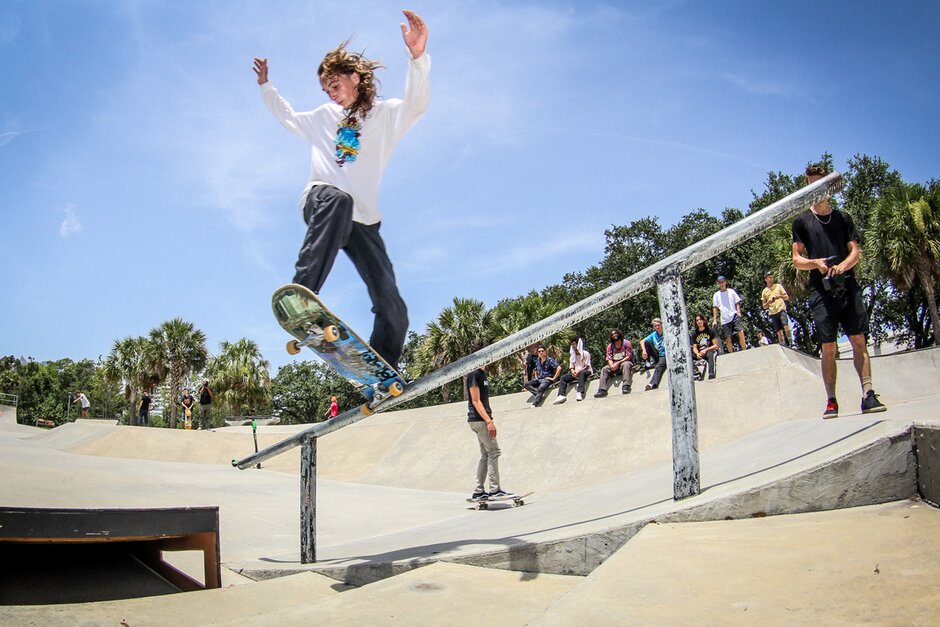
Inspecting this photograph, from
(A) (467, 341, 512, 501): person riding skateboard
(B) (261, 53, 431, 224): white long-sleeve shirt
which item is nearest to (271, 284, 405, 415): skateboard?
(B) (261, 53, 431, 224): white long-sleeve shirt

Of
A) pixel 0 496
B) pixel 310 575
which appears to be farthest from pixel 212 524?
pixel 0 496

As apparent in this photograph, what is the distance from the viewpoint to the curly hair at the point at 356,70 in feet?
10.6

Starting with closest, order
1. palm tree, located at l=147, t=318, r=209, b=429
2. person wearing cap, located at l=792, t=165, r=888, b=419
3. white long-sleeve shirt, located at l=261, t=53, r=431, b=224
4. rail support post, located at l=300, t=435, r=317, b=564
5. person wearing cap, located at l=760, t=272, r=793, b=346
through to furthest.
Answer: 1. white long-sleeve shirt, located at l=261, t=53, r=431, b=224
2. rail support post, located at l=300, t=435, r=317, b=564
3. person wearing cap, located at l=792, t=165, r=888, b=419
4. person wearing cap, located at l=760, t=272, r=793, b=346
5. palm tree, located at l=147, t=318, r=209, b=429

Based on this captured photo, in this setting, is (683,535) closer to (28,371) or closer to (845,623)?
(845,623)

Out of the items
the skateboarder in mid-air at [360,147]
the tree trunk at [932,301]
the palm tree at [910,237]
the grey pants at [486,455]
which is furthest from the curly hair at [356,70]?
the tree trunk at [932,301]

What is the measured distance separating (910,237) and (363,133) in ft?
66.2

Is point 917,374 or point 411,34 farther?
point 917,374

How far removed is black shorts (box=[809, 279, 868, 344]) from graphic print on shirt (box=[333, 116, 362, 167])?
117 inches

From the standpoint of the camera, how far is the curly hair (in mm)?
3232

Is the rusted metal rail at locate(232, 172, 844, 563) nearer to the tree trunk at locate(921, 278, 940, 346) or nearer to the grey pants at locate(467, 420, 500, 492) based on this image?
the grey pants at locate(467, 420, 500, 492)

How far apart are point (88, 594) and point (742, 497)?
2.96 meters

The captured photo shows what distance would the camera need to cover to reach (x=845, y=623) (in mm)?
1153

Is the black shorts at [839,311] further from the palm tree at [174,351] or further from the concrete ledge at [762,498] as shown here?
the palm tree at [174,351]

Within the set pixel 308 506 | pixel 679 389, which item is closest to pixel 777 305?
pixel 679 389
